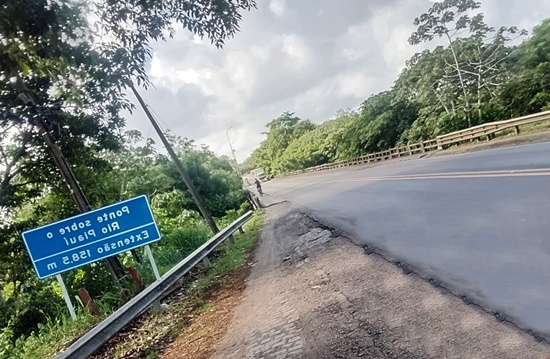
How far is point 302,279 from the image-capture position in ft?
25.0

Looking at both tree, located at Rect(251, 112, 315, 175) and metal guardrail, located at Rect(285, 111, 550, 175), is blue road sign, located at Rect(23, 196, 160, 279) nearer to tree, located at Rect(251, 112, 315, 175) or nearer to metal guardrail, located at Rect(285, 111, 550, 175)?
metal guardrail, located at Rect(285, 111, 550, 175)

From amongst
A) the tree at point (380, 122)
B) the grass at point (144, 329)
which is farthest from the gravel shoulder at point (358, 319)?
the tree at point (380, 122)

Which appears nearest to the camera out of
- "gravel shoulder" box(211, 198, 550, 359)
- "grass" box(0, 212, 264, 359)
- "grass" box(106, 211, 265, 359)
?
"gravel shoulder" box(211, 198, 550, 359)

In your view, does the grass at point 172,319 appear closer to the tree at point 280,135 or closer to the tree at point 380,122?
the tree at point 380,122

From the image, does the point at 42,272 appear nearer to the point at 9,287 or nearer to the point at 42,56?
the point at 42,56

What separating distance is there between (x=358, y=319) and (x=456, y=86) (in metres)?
40.0

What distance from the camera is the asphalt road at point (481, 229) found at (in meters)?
4.84

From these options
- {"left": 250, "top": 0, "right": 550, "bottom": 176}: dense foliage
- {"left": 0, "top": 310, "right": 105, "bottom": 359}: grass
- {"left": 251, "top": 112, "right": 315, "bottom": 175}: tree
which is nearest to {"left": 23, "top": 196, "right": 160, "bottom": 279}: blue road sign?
{"left": 0, "top": 310, "right": 105, "bottom": 359}: grass

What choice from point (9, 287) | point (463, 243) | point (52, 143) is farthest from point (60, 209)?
point (463, 243)

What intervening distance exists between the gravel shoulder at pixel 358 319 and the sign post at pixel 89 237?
7.76 ft

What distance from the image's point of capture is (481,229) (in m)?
7.48

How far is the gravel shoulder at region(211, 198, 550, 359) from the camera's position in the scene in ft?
12.6

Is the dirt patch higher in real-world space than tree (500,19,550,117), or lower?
lower

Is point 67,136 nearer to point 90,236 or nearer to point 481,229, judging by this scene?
point 90,236
